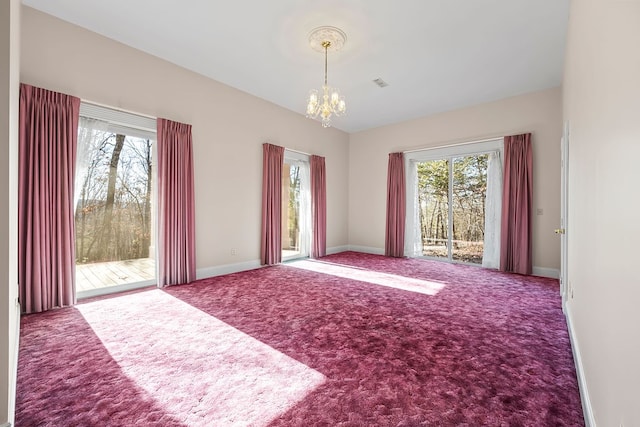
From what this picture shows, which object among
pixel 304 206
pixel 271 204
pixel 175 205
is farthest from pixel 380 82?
pixel 175 205

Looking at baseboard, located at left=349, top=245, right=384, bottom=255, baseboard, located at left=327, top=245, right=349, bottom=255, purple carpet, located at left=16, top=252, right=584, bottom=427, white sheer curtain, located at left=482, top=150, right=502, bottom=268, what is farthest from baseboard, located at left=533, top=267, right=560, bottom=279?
baseboard, located at left=327, top=245, right=349, bottom=255

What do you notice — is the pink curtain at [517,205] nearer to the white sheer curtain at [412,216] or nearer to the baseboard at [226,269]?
the white sheer curtain at [412,216]

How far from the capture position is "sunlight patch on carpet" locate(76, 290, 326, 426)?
1.60 m

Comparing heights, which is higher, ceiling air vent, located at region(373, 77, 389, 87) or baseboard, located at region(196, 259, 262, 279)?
ceiling air vent, located at region(373, 77, 389, 87)

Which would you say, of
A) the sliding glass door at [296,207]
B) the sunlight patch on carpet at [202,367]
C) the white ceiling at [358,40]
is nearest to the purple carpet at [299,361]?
the sunlight patch on carpet at [202,367]

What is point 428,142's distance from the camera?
622 centimetres

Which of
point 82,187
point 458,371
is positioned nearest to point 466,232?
point 458,371

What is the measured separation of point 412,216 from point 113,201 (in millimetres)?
5599

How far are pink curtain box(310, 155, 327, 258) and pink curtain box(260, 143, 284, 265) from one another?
1016 millimetres

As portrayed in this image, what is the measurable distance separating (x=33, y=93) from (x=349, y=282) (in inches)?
172

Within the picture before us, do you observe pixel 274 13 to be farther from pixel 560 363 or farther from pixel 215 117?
pixel 560 363

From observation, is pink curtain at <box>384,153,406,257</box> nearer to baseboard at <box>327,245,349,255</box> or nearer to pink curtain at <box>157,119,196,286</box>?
baseboard at <box>327,245,349,255</box>

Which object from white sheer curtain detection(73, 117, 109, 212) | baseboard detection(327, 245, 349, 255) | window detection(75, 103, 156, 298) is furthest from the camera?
baseboard detection(327, 245, 349, 255)

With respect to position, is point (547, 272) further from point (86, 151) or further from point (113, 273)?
point (86, 151)
